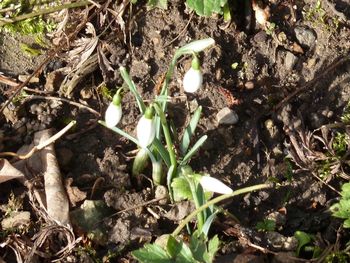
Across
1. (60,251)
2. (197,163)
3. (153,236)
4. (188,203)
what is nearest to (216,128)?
(197,163)

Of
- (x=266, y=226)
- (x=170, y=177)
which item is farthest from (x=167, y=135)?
(x=266, y=226)

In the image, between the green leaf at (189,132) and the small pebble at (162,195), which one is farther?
the small pebble at (162,195)

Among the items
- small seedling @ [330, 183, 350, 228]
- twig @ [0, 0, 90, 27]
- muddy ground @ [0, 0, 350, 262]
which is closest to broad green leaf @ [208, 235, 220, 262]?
muddy ground @ [0, 0, 350, 262]

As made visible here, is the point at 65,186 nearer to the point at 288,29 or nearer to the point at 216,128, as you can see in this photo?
the point at 216,128

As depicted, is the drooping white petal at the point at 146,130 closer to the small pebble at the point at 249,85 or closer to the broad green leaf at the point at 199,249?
the broad green leaf at the point at 199,249

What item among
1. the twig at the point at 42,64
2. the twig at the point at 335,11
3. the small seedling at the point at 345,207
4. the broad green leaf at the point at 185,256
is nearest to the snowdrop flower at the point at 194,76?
the broad green leaf at the point at 185,256

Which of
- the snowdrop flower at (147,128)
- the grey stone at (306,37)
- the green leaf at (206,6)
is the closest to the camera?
the snowdrop flower at (147,128)

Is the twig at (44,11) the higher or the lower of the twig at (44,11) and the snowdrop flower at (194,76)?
the lower
